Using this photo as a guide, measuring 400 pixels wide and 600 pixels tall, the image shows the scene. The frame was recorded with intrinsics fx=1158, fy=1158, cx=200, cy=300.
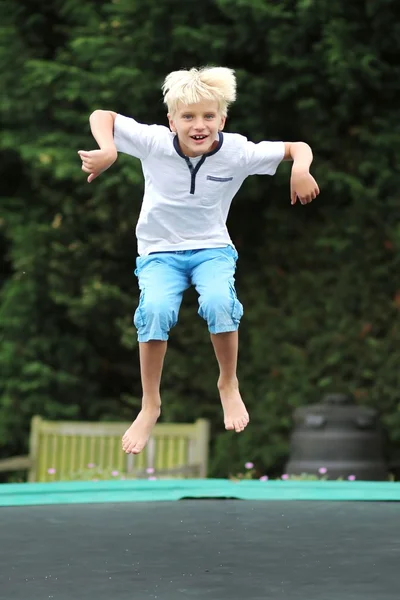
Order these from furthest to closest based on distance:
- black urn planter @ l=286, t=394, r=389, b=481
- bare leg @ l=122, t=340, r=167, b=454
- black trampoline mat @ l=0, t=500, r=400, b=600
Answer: black urn planter @ l=286, t=394, r=389, b=481
bare leg @ l=122, t=340, r=167, b=454
black trampoline mat @ l=0, t=500, r=400, b=600

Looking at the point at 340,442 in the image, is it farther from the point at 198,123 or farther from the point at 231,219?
the point at 198,123

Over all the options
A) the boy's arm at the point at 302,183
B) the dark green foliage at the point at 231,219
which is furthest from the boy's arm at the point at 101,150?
the dark green foliage at the point at 231,219

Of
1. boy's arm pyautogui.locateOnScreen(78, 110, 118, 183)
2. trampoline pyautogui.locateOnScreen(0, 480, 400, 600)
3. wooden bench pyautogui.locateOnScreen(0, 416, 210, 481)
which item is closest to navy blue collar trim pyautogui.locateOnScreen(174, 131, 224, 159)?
boy's arm pyautogui.locateOnScreen(78, 110, 118, 183)

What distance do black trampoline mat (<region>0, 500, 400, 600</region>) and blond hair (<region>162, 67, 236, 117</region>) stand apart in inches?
54.3

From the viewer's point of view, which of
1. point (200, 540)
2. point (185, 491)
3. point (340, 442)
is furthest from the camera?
point (340, 442)

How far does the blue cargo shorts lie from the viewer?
3727mm

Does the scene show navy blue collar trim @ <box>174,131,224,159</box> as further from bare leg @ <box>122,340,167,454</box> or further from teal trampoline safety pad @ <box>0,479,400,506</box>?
teal trampoline safety pad @ <box>0,479,400,506</box>

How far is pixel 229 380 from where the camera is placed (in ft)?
13.2

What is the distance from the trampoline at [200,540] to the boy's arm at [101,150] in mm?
1163

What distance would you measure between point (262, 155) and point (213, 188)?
20 centimetres

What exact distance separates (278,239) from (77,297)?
62.1 inches

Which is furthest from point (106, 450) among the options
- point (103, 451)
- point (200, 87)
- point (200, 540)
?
point (200, 87)

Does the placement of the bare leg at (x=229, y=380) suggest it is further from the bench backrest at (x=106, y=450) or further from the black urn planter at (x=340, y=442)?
the bench backrest at (x=106, y=450)

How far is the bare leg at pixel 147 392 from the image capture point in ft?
12.7
